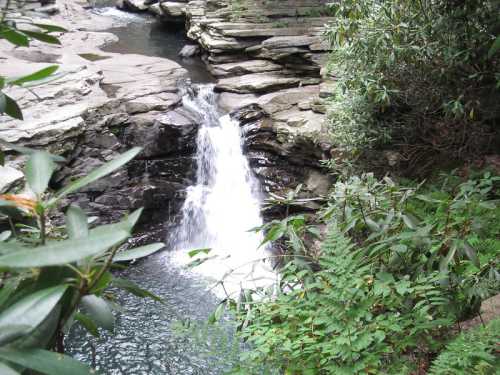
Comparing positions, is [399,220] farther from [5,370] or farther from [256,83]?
[256,83]

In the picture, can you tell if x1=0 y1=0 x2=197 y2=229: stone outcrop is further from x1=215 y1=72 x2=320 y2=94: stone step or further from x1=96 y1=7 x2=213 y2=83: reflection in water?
x1=96 y1=7 x2=213 y2=83: reflection in water

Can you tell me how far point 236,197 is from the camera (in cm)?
800

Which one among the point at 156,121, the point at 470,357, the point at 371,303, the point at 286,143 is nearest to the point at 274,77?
the point at 286,143

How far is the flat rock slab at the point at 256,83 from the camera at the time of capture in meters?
9.36

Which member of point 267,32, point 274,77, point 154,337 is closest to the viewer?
point 154,337

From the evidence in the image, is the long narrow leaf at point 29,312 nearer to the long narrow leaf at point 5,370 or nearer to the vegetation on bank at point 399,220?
the long narrow leaf at point 5,370

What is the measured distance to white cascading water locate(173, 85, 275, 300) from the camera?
7465 millimetres

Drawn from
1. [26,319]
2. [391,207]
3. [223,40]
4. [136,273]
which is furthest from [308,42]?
[26,319]

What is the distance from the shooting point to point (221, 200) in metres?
8.00

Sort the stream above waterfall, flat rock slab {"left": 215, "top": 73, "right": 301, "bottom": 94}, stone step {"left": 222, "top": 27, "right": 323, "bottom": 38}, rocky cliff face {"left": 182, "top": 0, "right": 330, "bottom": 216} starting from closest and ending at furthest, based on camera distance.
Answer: the stream above waterfall
rocky cliff face {"left": 182, "top": 0, "right": 330, "bottom": 216}
flat rock slab {"left": 215, "top": 73, "right": 301, "bottom": 94}
stone step {"left": 222, "top": 27, "right": 323, "bottom": 38}

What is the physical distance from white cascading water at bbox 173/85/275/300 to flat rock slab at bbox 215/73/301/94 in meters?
1.07

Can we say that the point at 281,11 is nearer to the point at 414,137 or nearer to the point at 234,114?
the point at 234,114

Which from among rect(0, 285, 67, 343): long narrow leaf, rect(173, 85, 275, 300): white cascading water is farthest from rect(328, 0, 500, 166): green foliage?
rect(0, 285, 67, 343): long narrow leaf

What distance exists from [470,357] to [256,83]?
8048 mm
